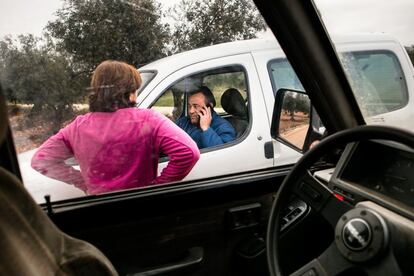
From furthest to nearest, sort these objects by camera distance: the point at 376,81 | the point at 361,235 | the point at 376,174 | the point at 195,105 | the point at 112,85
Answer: the point at 195,105, the point at 376,81, the point at 112,85, the point at 376,174, the point at 361,235

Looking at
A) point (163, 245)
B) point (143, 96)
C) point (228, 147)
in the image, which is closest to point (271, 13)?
point (143, 96)

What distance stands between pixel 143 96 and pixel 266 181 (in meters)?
0.76

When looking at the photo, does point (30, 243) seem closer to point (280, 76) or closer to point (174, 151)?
A: point (174, 151)

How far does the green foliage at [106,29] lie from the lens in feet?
5.80

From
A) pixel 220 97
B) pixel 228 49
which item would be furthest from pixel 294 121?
pixel 228 49

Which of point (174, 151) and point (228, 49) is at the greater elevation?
point (228, 49)

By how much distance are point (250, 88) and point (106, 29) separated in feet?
3.63

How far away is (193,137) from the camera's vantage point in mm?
2312

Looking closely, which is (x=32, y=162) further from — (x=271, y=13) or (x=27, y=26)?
(x=271, y=13)

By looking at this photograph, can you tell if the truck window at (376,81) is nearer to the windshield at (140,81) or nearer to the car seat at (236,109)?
the windshield at (140,81)

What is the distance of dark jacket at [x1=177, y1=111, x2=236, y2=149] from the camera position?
7.61 feet

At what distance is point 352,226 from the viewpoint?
1.35 m

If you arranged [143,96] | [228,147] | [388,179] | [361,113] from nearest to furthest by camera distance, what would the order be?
1. [388,179]
2. [361,113]
3. [143,96]
4. [228,147]

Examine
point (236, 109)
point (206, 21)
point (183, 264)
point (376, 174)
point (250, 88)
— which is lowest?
point (183, 264)
